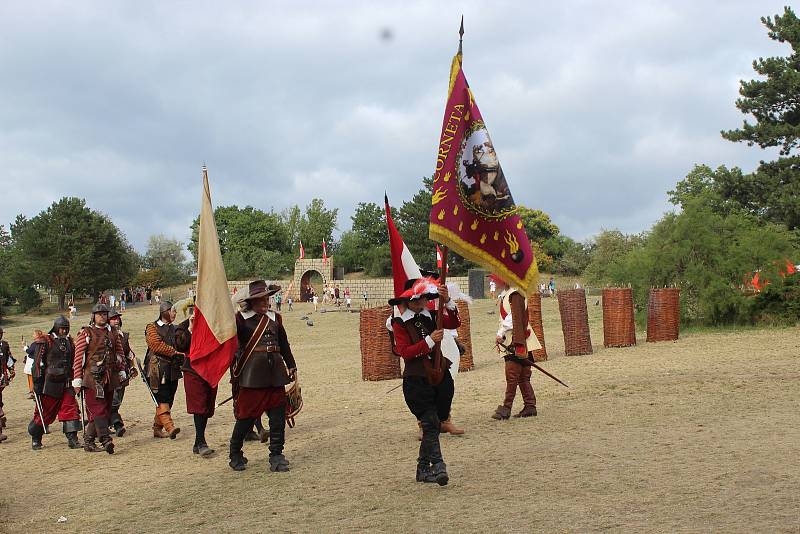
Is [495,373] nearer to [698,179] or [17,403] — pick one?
[17,403]

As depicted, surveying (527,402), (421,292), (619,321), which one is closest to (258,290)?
(421,292)

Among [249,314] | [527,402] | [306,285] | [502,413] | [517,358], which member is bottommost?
[502,413]

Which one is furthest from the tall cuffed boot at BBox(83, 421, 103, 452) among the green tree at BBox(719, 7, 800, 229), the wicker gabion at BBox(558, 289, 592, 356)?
the green tree at BBox(719, 7, 800, 229)

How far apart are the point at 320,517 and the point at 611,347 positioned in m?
13.9

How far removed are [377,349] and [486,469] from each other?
8.57 meters

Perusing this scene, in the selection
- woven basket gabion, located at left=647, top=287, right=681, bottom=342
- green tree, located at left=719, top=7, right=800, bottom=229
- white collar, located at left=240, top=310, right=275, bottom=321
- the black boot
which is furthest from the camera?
green tree, located at left=719, top=7, right=800, bottom=229

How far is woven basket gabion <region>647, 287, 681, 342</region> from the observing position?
19500mm

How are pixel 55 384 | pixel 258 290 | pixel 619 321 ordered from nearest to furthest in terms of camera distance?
pixel 258 290 < pixel 55 384 < pixel 619 321

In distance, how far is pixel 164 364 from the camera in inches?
436

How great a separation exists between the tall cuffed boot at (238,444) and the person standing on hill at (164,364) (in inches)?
105

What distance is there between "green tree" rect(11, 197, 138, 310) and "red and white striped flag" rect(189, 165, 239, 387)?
65738 mm

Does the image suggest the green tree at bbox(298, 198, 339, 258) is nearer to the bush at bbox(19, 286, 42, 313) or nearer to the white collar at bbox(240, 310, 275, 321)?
the bush at bbox(19, 286, 42, 313)

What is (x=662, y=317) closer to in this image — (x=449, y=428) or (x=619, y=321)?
(x=619, y=321)

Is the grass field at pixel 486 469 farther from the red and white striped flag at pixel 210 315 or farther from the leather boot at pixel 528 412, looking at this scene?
the red and white striped flag at pixel 210 315
